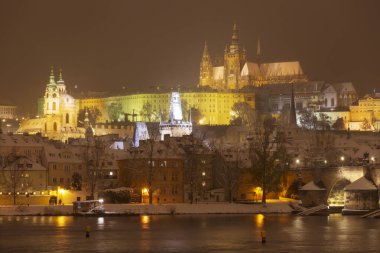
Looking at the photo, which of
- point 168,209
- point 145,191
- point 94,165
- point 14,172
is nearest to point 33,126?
point 94,165

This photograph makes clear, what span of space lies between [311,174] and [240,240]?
1210 inches

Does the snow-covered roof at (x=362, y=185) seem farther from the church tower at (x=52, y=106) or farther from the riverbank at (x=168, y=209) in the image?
the church tower at (x=52, y=106)

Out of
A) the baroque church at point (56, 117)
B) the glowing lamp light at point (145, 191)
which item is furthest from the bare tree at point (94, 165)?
the baroque church at point (56, 117)

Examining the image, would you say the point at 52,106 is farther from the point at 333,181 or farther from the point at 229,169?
the point at 333,181

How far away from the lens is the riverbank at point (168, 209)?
7694 centimetres

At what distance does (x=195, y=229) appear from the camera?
63.7 meters

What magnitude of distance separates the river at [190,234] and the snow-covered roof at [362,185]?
207 cm

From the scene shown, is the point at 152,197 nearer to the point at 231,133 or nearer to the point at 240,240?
the point at 240,240

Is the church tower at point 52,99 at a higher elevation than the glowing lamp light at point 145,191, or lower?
higher

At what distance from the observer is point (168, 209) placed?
3120 inches

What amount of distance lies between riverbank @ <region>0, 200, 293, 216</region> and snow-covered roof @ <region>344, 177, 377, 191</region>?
6458 millimetres

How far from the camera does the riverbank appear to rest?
76.9m

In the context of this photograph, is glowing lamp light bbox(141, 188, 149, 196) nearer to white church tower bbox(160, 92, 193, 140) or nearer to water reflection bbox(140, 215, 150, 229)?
water reflection bbox(140, 215, 150, 229)

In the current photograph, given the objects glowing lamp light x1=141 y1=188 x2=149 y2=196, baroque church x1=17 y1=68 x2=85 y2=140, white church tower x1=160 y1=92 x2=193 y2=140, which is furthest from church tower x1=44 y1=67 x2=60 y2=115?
glowing lamp light x1=141 y1=188 x2=149 y2=196
